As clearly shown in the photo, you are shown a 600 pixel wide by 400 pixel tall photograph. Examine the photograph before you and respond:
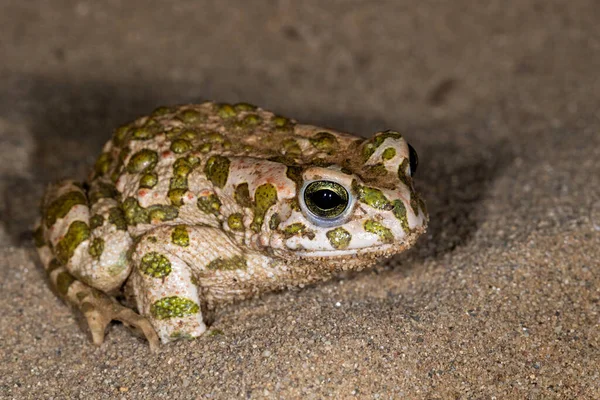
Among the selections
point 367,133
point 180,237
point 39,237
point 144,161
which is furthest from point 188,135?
point 367,133

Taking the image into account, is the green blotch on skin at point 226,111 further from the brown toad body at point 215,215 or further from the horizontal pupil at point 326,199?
the horizontal pupil at point 326,199

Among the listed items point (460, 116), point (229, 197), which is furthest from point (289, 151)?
point (460, 116)

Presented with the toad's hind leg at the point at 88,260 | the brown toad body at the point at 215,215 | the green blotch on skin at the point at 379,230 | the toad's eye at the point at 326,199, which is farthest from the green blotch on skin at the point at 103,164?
the green blotch on skin at the point at 379,230

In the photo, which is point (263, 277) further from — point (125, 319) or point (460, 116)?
point (460, 116)

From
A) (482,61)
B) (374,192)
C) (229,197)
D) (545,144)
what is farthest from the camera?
(482,61)

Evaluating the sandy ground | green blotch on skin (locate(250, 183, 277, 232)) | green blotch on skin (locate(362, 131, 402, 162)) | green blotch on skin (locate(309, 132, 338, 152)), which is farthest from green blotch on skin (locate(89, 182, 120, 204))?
green blotch on skin (locate(362, 131, 402, 162))

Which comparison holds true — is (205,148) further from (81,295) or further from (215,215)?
(81,295)

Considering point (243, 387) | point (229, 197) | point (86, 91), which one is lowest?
point (86, 91)
